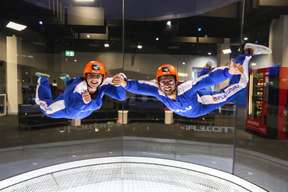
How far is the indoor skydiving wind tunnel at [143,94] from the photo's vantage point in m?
3.39

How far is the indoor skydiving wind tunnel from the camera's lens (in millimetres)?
3387

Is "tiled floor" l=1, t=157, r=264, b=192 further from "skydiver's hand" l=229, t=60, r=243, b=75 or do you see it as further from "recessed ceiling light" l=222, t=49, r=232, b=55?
"recessed ceiling light" l=222, t=49, r=232, b=55

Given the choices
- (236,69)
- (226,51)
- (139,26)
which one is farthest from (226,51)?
(139,26)

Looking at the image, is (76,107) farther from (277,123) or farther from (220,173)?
(277,123)

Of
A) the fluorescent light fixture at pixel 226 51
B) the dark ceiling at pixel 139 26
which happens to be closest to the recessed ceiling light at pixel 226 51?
the fluorescent light fixture at pixel 226 51

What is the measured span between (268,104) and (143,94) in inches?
126

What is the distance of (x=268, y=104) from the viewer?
5.41 meters

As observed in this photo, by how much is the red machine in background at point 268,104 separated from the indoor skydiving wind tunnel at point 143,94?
23mm

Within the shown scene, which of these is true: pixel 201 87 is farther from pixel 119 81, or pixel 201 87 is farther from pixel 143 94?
pixel 119 81

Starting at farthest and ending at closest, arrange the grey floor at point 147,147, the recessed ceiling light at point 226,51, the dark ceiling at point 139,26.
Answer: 1. the dark ceiling at point 139,26
2. the grey floor at point 147,147
3. the recessed ceiling light at point 226,51

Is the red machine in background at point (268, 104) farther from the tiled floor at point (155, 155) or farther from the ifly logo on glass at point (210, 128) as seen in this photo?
the tiled floor at point (155, 155)

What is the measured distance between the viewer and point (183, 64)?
416 cm

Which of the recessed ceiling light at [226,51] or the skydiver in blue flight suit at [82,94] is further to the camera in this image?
the recessed ceiling light at [226,51]

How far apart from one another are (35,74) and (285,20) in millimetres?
3878
